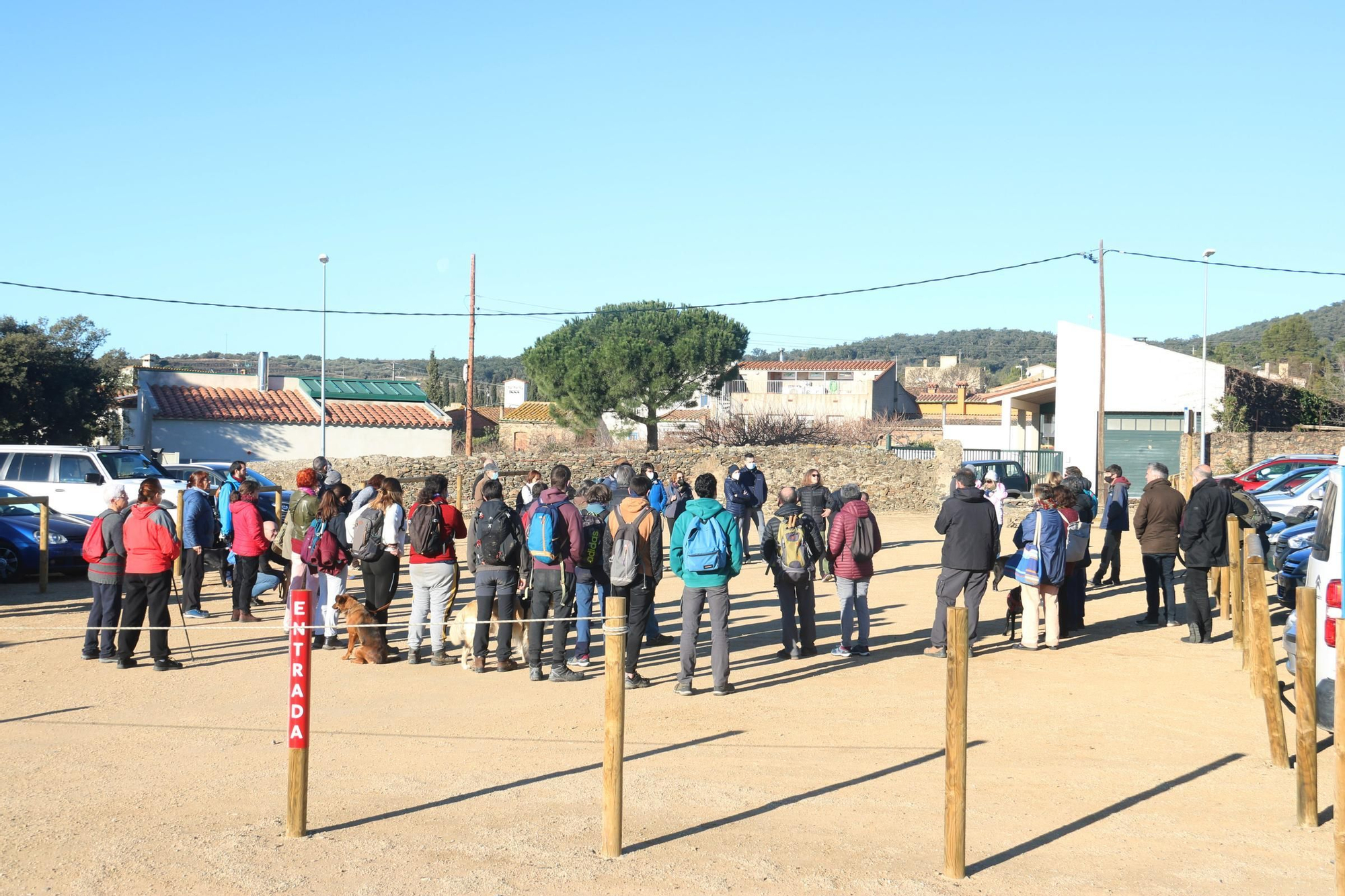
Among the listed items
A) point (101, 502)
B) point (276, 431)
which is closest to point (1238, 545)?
point (101, 502)

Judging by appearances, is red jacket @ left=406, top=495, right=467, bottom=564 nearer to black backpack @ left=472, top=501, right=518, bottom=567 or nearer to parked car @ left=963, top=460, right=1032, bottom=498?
black backpack @ left=472, top=501, right=518, bottom=567

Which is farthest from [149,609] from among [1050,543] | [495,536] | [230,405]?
[230,405]

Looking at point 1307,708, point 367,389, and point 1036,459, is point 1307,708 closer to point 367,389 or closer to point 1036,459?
point 1036,459

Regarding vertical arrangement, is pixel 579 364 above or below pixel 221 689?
above

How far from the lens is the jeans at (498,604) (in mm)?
9828

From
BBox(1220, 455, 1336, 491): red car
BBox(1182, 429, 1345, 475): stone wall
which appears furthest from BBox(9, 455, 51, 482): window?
BBox(1182, 429, 1345, 475): stone wall

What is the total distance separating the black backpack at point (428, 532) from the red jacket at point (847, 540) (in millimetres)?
3605

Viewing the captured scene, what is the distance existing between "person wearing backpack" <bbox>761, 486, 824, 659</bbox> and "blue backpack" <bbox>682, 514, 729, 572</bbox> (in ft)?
3.56

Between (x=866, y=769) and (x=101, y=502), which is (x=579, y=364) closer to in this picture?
(x=101, y=502)

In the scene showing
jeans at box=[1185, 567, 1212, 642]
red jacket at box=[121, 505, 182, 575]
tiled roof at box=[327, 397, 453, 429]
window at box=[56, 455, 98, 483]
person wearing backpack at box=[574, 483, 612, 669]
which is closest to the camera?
red jacket at box=[121, 505, 182, 575]

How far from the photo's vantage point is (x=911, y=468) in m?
35.1

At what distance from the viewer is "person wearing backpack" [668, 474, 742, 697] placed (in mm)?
9180

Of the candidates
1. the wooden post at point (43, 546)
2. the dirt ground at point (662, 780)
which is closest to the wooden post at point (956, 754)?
the dirt ground at point (662, 780)

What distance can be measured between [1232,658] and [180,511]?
13250 millimetres
